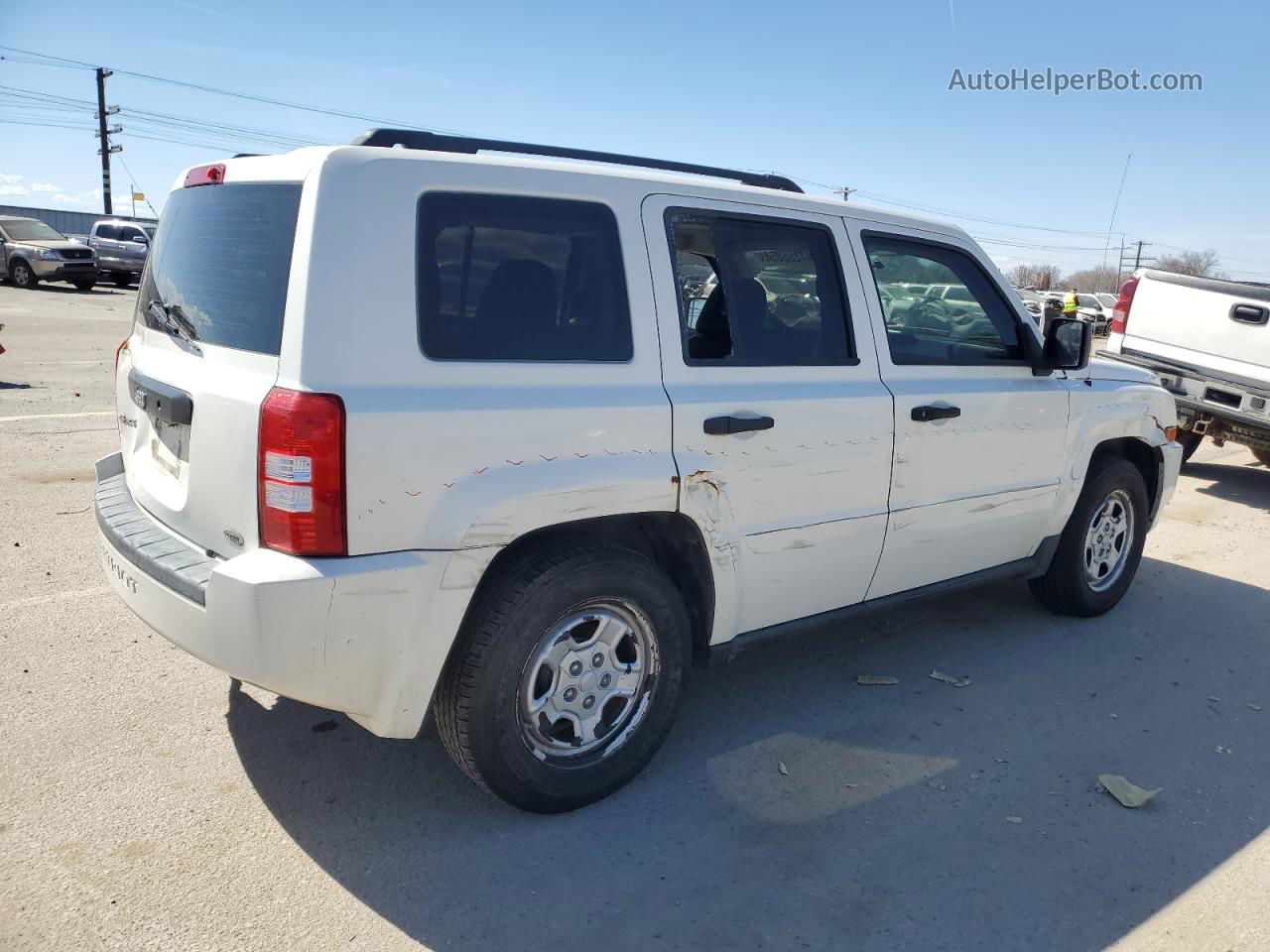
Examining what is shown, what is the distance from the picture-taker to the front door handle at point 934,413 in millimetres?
3819

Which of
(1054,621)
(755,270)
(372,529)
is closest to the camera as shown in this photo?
(372,529)

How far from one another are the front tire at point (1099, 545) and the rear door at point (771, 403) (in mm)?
1595

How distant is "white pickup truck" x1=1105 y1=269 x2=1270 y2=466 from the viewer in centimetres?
778

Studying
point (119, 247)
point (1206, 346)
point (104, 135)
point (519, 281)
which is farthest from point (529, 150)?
point (104, 135)

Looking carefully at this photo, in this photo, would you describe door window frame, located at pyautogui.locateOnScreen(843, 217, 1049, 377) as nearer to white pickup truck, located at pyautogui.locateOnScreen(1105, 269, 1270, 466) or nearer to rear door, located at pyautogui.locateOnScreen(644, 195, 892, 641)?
rear door, located at pyautogui.locateOnScreen(644, 195, 892, 641)

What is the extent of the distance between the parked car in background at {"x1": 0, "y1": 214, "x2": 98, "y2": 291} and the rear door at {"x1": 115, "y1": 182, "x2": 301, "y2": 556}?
83.7 feet

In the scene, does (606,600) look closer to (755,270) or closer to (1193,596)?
(755,270)

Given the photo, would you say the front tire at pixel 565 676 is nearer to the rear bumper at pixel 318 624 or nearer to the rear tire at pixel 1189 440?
the rear bumper at pixel 318 624

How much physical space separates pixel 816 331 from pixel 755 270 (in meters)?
0.35

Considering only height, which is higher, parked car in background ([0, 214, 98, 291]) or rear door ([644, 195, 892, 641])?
rear door ([644, 195, 892, 641])

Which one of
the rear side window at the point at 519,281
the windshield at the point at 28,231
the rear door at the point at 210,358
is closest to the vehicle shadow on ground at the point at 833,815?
the rear door at the point at 210,358

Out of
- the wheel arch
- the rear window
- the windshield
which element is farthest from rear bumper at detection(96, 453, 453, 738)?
the windshield

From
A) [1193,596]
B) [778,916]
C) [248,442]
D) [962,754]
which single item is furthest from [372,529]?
[1193,596]

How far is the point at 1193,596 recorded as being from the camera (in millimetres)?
5605
